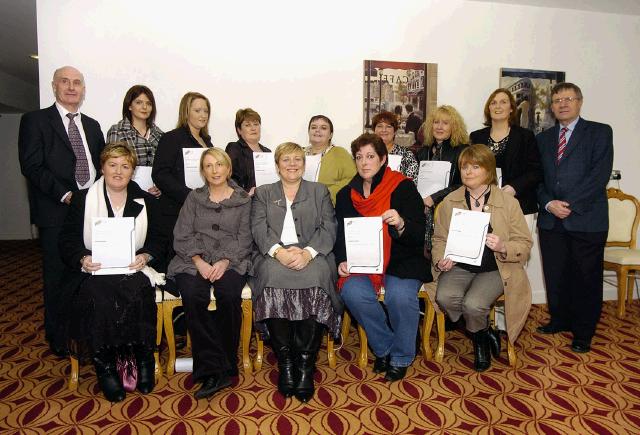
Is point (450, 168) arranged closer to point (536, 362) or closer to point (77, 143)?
point (536, 362)

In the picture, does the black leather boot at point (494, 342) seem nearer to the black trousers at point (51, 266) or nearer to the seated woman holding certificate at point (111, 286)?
the seated woman holding certificate at point (111, 286)

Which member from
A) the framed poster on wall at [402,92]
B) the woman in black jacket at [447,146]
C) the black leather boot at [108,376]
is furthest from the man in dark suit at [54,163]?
the woman in black jacket at [447,146]

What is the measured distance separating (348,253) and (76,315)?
1.69 m

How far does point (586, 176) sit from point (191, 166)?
3.00m

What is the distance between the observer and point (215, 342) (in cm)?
267

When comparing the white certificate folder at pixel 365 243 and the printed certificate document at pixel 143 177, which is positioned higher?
the printed certificate document at pixel 143 177

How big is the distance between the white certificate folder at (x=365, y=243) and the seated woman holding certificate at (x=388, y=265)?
0.08 meters

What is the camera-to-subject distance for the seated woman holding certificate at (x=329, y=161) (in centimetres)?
348

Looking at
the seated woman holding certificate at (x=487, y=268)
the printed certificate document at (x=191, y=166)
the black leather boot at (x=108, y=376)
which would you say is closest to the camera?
the black leather boot at (x=108, y=376)

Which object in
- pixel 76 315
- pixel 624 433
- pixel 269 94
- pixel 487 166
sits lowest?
pixel 624 433

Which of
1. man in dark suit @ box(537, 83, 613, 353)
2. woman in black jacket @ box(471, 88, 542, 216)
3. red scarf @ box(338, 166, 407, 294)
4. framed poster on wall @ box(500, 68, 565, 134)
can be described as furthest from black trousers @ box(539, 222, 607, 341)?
red scarf @ box(338, 166, 407, 294)

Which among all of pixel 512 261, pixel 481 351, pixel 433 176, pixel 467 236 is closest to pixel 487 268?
pixel 512 261

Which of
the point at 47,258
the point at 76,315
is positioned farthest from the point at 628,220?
the point at 47,258

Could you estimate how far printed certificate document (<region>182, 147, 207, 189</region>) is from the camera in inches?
125
